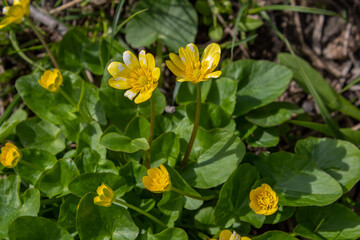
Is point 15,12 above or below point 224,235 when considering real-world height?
above

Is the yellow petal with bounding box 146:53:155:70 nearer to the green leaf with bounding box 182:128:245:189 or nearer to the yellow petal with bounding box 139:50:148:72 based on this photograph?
the yellow petal with bounding box 139:50:148:72

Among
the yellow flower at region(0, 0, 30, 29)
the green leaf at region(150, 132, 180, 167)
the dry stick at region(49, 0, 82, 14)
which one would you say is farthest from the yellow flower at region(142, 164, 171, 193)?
the dry stick at region(49, 0, 82, 14)

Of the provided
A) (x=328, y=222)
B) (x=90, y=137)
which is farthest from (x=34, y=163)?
(x=328, y=222)

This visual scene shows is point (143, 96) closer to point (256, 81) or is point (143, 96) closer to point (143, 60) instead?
point (143, 60)

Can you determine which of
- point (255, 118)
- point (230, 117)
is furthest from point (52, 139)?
point (255, 118)

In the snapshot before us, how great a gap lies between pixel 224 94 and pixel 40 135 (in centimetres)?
115

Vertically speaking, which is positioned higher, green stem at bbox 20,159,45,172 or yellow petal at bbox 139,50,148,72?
yellow petal at bbox 139,50,148,72

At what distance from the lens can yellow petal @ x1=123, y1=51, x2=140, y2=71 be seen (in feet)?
5.79

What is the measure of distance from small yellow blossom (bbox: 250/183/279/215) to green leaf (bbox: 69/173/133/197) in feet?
2.13

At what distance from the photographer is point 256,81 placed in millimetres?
2443

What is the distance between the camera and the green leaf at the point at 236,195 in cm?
200

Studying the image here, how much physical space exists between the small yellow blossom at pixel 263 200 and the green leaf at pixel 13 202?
1.08 meters

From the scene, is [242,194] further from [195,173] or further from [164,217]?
[164,217]

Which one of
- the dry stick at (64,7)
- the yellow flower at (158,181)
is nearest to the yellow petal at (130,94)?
the yellow flower at (158,181)
